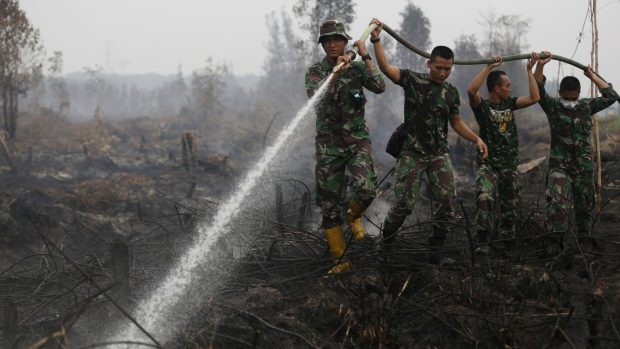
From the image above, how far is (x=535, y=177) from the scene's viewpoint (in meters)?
11.1

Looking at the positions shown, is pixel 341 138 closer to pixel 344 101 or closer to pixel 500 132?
pixel 344 101

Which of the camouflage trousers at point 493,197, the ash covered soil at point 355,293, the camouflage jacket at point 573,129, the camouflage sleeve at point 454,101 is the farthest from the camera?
the camouflage jacket at point 573,129

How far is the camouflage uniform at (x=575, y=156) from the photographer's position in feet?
16.0

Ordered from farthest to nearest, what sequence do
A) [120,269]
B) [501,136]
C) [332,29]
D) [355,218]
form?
[501,136] < [355,218] < [332,29] < [120,269]

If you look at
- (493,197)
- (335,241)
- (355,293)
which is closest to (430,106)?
(493,197)

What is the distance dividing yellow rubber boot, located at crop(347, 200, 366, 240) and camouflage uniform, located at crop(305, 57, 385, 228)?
0.07 meters

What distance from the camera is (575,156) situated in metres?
4.91

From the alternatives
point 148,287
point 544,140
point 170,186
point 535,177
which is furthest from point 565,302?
point 544,140

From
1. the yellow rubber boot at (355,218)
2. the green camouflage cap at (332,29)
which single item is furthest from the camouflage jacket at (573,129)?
the green camouflage cap at (332,29)

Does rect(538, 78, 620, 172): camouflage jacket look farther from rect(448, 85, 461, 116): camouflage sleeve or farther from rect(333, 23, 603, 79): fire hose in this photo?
rect(448, 85, 461, 116): camouflage sleeve

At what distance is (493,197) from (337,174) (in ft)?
5.41

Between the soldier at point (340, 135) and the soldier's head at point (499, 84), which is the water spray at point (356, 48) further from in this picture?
the soldier's head at point (499, 84)

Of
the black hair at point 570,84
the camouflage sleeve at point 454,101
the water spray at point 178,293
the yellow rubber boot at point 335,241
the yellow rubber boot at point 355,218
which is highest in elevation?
the black hair at point 570,84

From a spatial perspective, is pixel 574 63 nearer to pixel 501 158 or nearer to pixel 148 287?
pixel 501 158
